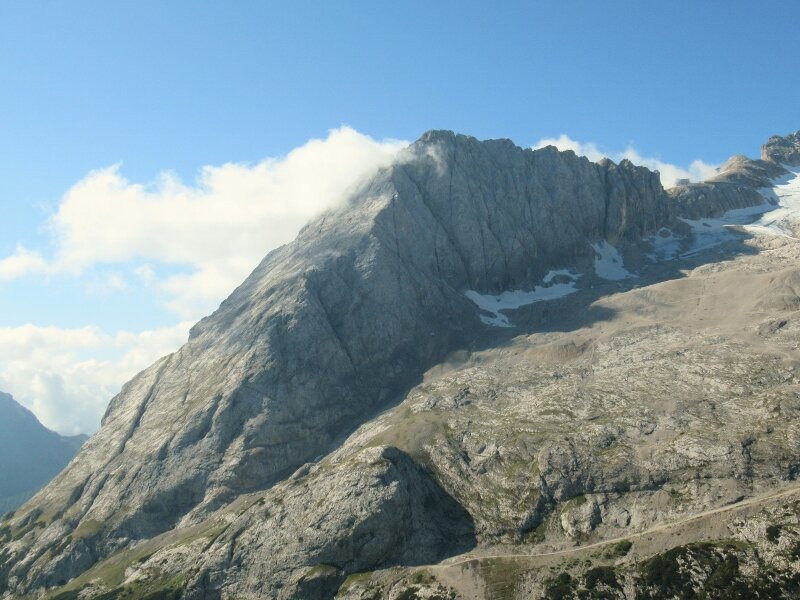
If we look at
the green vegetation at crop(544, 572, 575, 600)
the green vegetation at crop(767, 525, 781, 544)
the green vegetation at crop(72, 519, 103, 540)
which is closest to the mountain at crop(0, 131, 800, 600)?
the green vegetation at crop(767, 525, 781, 544)

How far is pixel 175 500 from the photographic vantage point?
14650 centimetres

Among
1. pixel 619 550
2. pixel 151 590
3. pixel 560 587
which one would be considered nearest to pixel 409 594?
pixel 560 587

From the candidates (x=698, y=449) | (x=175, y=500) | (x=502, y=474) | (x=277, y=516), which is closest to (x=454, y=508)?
(x=502, y=474)

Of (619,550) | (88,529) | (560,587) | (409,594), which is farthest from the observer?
(88,529)

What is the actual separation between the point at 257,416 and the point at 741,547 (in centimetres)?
11166

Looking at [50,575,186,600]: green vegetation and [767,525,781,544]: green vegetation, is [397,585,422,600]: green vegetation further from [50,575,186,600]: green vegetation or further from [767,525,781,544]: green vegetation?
[767,525,781,544]: green vegetation

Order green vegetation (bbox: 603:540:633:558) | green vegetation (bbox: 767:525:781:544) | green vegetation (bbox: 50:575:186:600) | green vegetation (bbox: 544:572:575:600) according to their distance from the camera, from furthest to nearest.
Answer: green vegetation (bbox: 50:575:186:600), green vegetation (bbox: 603:540:633:558), green vegetation (bbox: 544:572:575:600), green vegetation (bbox: 767:525:781:544)

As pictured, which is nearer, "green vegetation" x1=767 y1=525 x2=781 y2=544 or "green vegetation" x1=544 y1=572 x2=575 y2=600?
"green vegetation" x1=767 y1=525 x2=781 y2=544

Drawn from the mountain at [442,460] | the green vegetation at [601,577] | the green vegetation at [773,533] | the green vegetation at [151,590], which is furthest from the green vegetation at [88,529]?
the green vegetation at [773,533]

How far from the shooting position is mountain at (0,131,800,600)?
326 ft

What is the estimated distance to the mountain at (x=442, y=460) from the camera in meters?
99.4

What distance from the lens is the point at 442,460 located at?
12838 cm

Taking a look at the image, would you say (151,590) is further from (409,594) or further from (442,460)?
(442,460)

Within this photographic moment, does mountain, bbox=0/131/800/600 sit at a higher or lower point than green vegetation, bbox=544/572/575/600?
higher
